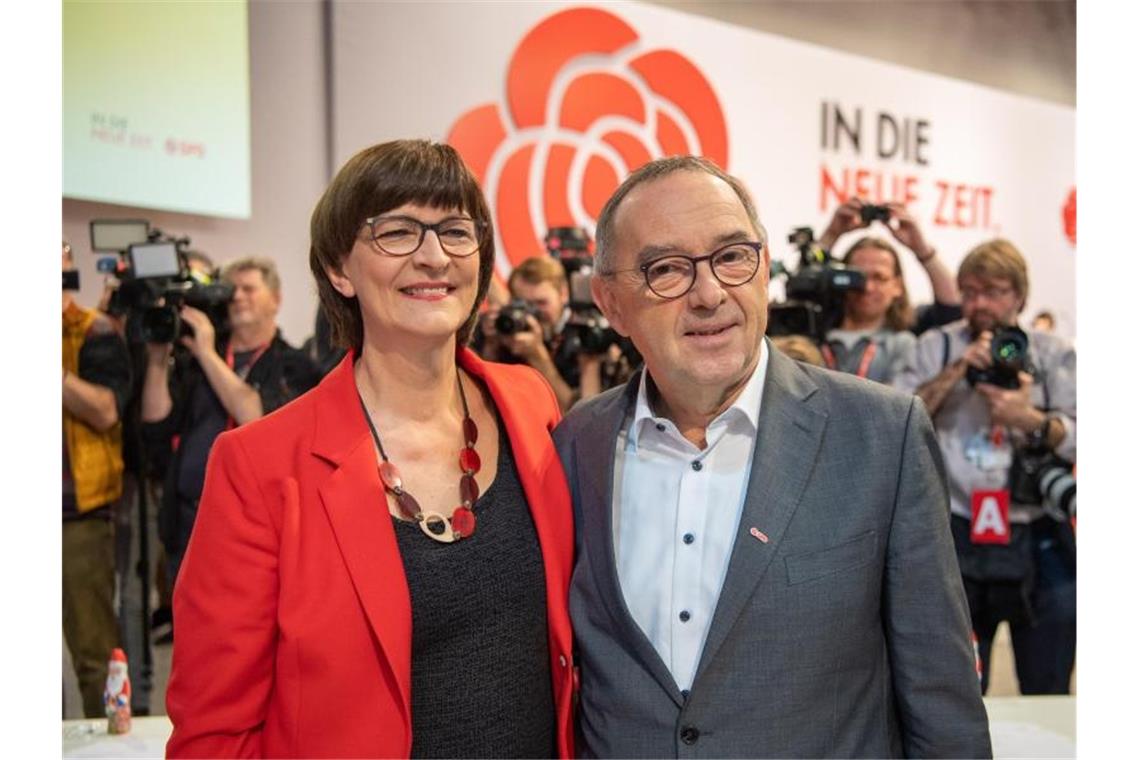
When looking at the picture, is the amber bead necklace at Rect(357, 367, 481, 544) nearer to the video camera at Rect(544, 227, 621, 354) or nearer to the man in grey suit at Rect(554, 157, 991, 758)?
the man in grey suit at Rect(554, 157, 991, 758)

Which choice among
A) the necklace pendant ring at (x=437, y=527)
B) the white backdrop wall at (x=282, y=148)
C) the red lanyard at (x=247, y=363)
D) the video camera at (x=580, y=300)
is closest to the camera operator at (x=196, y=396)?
the red lanyard at (x=247, y=363)

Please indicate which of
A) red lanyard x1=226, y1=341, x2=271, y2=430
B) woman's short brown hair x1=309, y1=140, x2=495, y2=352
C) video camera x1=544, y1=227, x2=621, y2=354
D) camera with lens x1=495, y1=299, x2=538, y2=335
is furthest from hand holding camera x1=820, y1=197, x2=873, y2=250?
woman's short brown hair x1=309, y1=140, x2=495, y2=352

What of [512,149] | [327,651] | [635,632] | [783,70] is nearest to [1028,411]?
[635,632]

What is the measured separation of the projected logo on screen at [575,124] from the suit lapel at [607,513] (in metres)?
4.03

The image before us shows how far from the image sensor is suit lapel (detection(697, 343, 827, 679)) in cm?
150

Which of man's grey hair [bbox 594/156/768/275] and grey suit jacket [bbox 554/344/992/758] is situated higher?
man's grey hair [bbox 594/156/768/275]

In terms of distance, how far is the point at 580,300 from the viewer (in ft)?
10.8

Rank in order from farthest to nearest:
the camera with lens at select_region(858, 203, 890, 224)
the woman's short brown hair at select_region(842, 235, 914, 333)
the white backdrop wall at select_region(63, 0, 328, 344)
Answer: the white backdrop wall at select_region(63, 0, 328, 344) < the woman's short brown hair at select_region(842, 235, 914, 333) < the camera with lens at select_region(858, 203, 890, 224)

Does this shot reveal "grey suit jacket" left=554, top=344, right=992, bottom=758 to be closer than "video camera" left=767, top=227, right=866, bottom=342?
Yes

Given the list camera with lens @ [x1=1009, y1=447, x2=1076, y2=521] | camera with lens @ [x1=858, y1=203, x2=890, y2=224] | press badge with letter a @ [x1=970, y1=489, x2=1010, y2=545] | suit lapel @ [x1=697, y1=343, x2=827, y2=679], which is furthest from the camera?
camera with lens @ [x1=858, y1=203, x2=890, y2=224]

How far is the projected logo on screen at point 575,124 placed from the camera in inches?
225

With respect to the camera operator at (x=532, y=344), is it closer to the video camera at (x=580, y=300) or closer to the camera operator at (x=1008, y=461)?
the video camera at (x=580, y=300)

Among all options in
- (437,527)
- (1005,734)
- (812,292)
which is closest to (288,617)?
(437,527)

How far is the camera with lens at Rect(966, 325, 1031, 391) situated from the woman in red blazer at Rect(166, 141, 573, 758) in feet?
6.49
